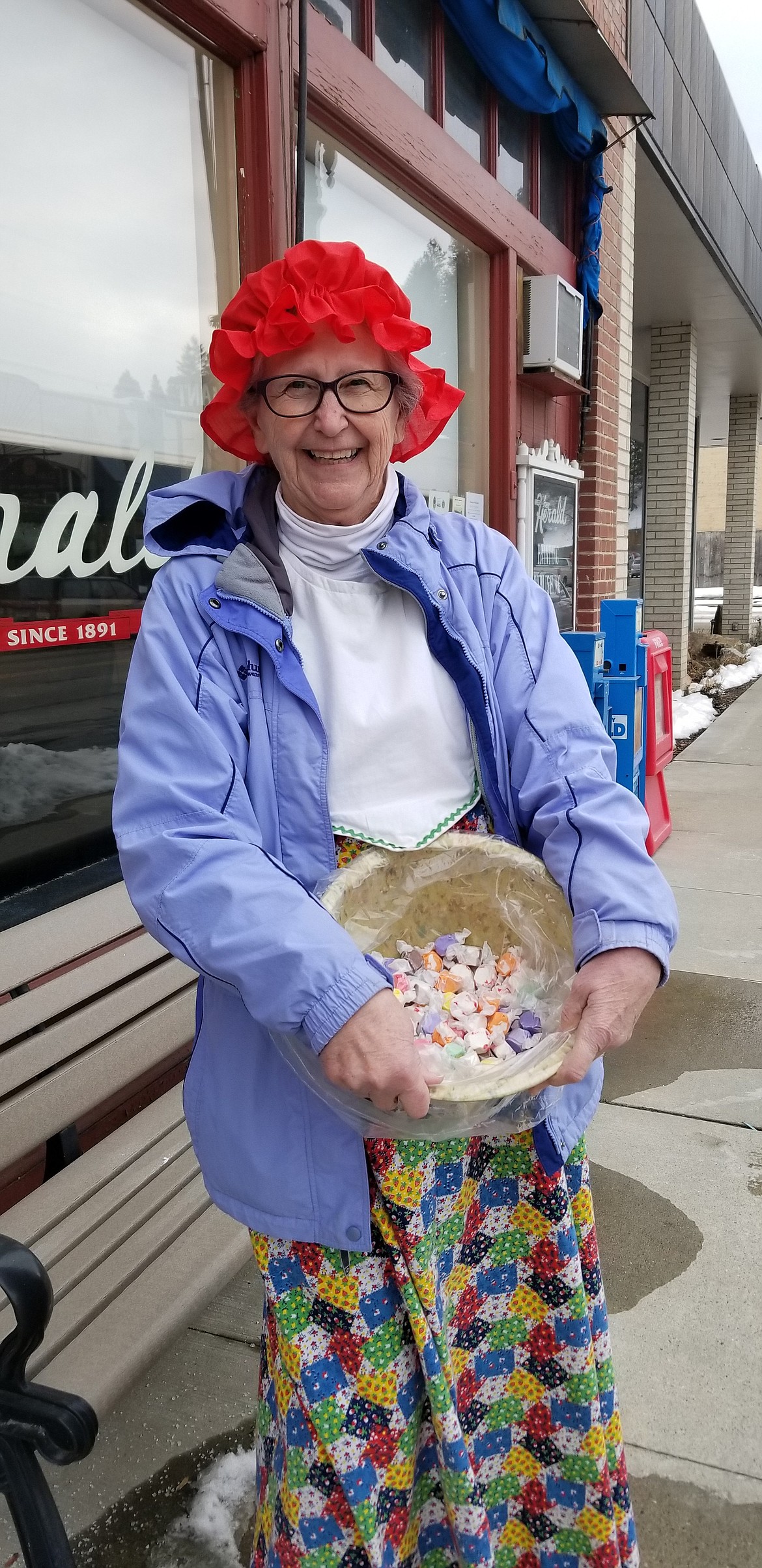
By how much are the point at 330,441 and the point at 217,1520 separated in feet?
5.85

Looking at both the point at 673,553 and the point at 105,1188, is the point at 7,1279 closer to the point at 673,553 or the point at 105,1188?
the point at 105,1188

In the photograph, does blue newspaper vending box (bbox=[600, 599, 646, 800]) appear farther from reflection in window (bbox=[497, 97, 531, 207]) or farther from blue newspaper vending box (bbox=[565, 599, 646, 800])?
reflection in window (bbox=[497, 97, 531, 207])

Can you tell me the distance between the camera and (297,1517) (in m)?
1.46

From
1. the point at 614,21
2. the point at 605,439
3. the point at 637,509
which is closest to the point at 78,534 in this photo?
the point at 605,439

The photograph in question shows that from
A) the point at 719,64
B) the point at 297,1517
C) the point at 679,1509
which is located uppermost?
the point at 719,64

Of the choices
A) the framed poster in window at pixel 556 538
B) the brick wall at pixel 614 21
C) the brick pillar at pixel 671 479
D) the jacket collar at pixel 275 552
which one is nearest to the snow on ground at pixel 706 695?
the brick pillar at pixel 671 479

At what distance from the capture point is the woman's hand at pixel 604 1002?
1.26 metres

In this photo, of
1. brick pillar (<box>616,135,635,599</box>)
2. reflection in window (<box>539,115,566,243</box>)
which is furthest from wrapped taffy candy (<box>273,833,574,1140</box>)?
brick pillar (<box>616,135,635,599</box>)

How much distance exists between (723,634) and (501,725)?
18.3m

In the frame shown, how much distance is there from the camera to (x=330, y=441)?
56.7 inches

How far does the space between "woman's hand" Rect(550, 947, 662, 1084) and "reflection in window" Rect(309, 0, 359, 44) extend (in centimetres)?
345

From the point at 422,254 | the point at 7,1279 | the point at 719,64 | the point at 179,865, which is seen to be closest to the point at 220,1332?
the point at 7,1279

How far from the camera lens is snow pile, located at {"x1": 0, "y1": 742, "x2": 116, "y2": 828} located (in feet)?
8.37

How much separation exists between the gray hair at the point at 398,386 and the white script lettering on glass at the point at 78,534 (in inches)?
44.8
